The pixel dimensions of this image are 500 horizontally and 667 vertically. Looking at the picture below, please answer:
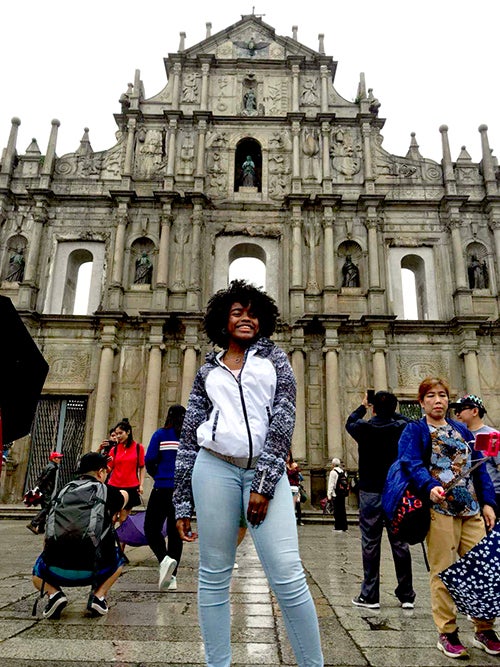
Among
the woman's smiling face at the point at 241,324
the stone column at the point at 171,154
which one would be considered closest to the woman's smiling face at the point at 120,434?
the woman's smiling face at the point at 241,324

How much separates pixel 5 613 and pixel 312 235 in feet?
51.8

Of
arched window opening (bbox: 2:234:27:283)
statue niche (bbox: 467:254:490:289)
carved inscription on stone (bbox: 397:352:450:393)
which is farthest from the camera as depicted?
arched window opening (bbox: 2:234:27:283)

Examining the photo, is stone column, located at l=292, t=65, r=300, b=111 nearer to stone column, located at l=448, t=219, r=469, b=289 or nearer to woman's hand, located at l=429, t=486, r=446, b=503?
stone column, located at l=448, t=219, r=469, b=289

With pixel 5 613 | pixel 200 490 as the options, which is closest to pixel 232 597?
pixel 5 613

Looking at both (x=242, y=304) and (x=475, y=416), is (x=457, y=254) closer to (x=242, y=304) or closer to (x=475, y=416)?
(x=475, y=416)

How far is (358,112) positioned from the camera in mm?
19891

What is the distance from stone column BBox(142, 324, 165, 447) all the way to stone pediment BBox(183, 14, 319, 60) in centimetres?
1156

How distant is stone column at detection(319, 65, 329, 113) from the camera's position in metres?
19.8

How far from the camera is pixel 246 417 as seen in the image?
A: 2.55 meters

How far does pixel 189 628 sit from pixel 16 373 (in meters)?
2.10

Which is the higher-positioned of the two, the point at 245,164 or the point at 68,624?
the point at 245,164

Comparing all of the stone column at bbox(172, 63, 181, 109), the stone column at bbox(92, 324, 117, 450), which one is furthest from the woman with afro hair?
the stone column at bbox(172, 63, 181, 109)

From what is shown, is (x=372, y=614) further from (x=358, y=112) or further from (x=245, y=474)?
(x=358, y=112)

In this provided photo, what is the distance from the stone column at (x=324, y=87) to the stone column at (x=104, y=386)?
36.6 feet
